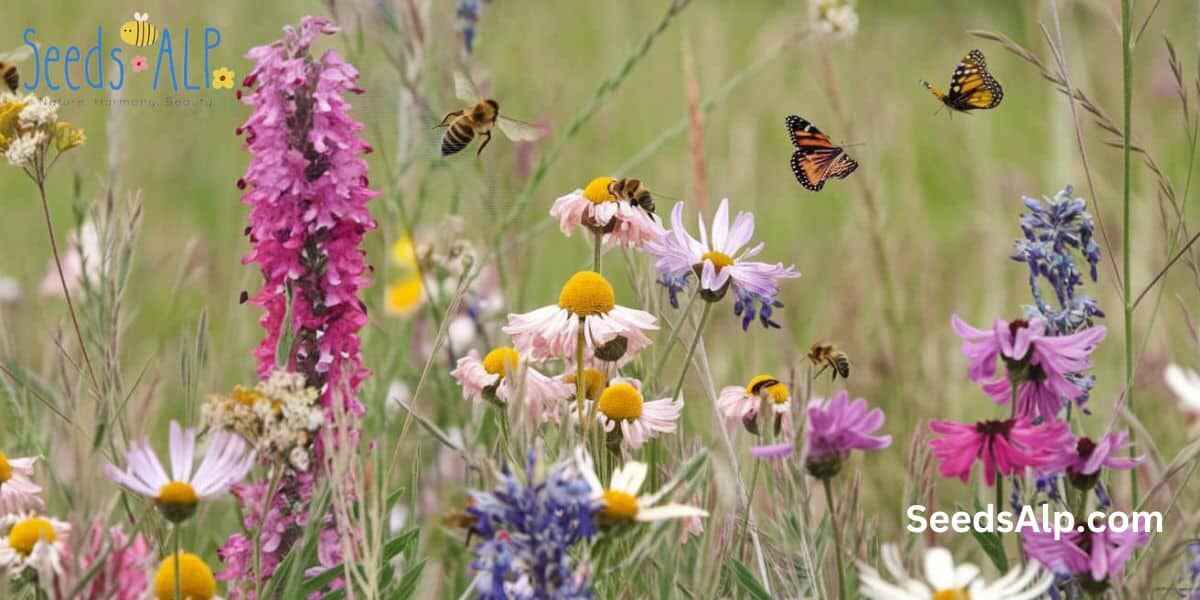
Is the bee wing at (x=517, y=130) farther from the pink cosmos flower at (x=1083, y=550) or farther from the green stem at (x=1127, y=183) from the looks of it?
the pink cosmos flower at (x=1083, y=550)

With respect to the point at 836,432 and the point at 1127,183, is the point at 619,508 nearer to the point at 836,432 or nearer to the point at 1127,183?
the point at 836,432

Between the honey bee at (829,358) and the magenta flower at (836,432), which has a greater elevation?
the honey bee at (829,358)

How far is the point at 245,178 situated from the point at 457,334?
6.04 feet

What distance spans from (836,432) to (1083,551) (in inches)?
7.6

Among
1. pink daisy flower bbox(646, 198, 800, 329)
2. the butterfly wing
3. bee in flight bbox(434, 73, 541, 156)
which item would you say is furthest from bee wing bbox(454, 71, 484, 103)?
the butterfly wing

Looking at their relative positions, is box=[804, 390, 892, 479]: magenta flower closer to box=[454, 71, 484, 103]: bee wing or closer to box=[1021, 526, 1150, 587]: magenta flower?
box=[1021, 526, 1150, 587]: magenta flower

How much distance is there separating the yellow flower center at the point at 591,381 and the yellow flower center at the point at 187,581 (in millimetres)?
400

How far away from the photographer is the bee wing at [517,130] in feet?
5.57

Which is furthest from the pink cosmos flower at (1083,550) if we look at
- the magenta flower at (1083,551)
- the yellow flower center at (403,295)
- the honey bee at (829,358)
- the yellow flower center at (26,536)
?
the yellow flower center at (403,295)

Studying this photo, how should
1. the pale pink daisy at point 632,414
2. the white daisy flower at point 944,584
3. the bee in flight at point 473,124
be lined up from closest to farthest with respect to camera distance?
the white daisy flower at point 944,584
the pale pink daisy at point 632,414
the bee in flight at point 473,124

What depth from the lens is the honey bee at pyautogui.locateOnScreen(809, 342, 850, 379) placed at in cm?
136

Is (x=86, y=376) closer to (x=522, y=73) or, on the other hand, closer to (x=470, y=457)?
(x=470, y=457)

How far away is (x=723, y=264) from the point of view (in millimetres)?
1332

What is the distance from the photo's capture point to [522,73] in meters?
3.79
